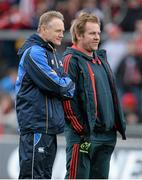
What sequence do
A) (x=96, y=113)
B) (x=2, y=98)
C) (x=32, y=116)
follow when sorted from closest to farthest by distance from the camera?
(x=32, y=116) → (x=96, y=113) → (x=2, y=98)

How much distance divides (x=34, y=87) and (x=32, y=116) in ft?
0.97

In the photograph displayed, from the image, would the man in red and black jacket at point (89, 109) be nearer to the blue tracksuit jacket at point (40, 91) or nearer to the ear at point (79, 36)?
the ear at point (79, 36)

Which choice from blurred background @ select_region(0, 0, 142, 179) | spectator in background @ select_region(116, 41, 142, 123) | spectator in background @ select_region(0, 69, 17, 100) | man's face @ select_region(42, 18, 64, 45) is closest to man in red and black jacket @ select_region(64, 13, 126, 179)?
man's face @ select_region(42, 18, 64, 45)

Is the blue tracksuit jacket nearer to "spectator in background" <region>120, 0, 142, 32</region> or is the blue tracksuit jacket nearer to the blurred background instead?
the blurred background

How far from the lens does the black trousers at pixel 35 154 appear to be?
305 inches

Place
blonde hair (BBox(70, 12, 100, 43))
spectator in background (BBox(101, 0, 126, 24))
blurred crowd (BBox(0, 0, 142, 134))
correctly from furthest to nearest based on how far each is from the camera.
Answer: spectator in background (BBox(101, 0, 126, 24))
blurred crowd (BBox(0, 0, 142, 134))
blonde hair (BBox(70, 12, 100, 43))

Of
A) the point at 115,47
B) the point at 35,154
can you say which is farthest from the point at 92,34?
the point at 115,47

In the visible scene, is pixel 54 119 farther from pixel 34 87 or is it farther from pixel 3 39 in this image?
pixel 3 39

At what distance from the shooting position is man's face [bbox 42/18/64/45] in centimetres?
785

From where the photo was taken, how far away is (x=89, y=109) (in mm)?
8180

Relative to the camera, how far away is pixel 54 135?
7855 millimetres

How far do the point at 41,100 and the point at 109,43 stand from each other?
6.05 m

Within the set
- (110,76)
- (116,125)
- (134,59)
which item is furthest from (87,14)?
(134,59)

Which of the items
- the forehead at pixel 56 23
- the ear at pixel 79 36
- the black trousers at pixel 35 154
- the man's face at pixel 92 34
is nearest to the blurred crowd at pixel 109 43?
the ear at pixel 79 36
